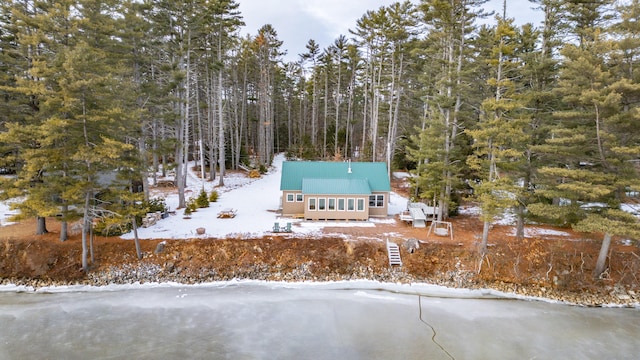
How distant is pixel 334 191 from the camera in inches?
706

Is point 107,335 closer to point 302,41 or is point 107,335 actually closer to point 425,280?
point 425,280

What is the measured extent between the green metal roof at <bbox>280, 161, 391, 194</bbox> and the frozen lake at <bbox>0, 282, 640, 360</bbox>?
705 centimetres

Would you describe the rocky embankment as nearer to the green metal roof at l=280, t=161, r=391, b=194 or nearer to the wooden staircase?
the wooden staircase

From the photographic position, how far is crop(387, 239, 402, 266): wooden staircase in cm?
1362

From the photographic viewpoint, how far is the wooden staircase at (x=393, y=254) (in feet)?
44.7

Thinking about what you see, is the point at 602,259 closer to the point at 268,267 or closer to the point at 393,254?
the point at 393,254

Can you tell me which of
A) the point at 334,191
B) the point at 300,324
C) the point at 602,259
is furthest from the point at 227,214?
the point at 602,259

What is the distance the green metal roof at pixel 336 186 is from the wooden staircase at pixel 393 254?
430cm

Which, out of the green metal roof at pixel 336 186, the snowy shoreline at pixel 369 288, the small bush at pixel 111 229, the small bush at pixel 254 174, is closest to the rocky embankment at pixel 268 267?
the snowy shoreline at pixel 369 288

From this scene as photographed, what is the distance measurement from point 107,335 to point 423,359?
9737 mm

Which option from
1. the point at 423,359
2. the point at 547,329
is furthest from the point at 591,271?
the point at 423,359

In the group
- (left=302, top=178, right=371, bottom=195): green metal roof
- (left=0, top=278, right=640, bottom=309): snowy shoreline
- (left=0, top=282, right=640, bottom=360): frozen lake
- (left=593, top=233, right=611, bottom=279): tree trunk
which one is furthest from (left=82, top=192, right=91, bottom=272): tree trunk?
(left=593, top=233, right=611, bottom=279): tree trunk

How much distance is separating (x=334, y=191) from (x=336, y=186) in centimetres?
52

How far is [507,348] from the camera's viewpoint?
9656 mm
